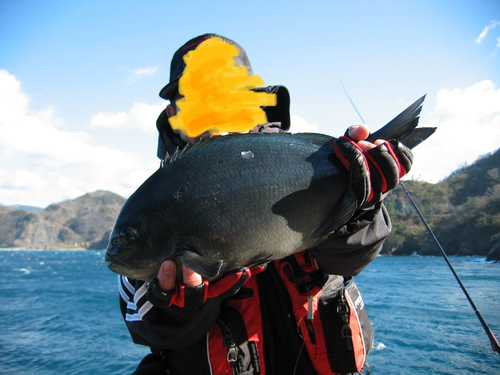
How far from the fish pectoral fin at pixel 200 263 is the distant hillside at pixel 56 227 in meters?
180

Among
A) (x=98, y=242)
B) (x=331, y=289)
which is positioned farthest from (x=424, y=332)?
(x=98, y=242)

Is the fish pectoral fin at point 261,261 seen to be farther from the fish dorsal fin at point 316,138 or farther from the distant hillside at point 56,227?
the distant hillside at point 56,227

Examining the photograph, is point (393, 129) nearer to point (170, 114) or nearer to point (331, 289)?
point (331, 289)

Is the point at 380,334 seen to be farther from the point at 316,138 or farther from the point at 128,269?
the point at 128,269

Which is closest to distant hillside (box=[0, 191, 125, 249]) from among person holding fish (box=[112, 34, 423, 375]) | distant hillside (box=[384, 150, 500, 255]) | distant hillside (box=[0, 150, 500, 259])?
distant hillside (box=[0, 150, 500, 259])

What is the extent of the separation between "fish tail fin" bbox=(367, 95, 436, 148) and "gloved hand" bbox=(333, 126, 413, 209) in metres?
0.13

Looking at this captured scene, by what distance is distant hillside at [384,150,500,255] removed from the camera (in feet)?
157

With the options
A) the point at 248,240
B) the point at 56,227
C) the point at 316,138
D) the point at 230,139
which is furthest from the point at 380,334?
the point at 56,227

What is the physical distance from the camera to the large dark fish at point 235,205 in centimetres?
175

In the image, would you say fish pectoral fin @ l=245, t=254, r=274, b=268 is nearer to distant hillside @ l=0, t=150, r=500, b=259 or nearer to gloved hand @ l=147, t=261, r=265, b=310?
gloved hand @ l=147, t=261, r=265, b=310

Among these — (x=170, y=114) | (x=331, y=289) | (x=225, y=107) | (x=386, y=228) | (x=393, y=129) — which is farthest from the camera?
(x=170, y=114)

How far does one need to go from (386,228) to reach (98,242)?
182676mm

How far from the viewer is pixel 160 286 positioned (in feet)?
6.30

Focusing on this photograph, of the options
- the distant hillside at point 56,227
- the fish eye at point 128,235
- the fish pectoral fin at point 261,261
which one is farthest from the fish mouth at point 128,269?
the distant hillside at point 56,227
